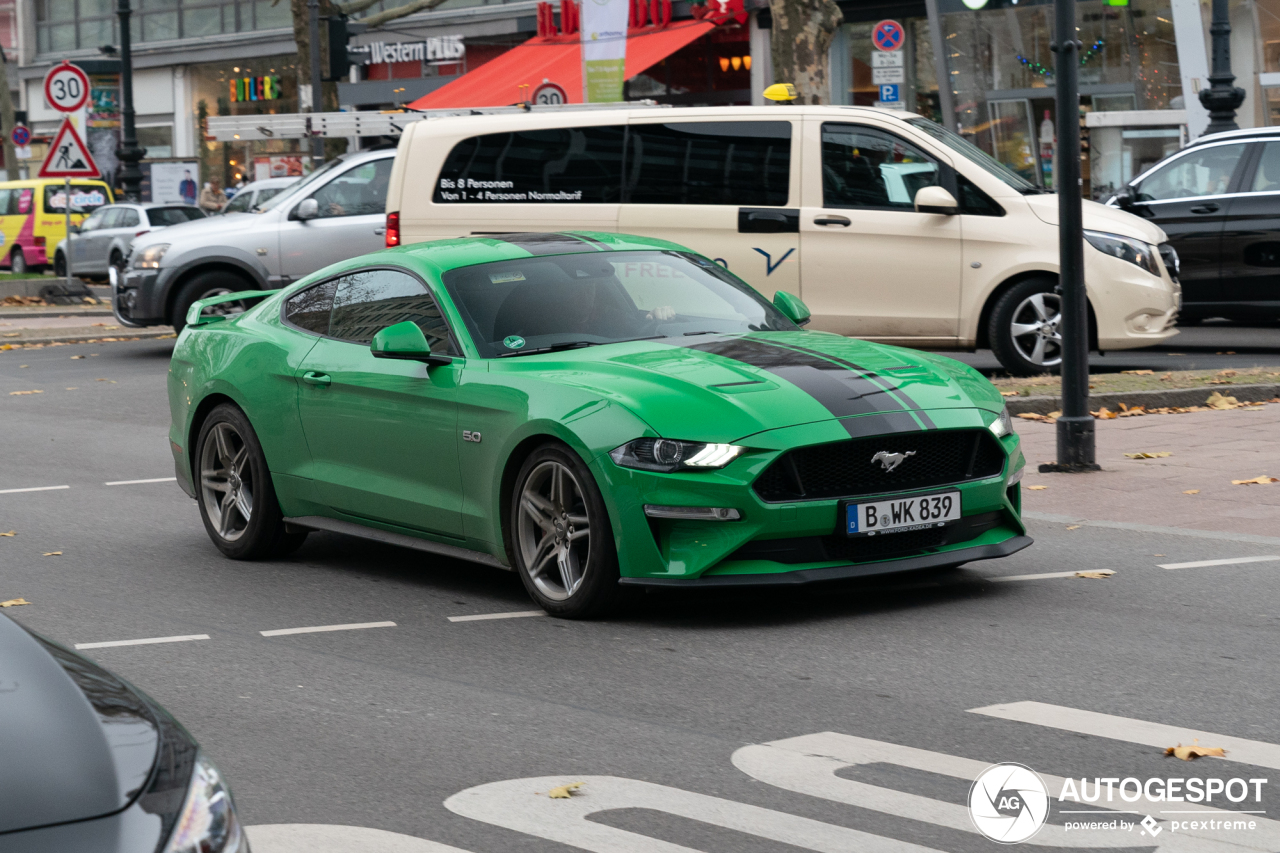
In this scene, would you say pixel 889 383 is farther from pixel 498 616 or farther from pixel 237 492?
pixel 237 492

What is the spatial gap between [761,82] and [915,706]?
93.5 feet

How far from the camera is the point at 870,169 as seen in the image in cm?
1380

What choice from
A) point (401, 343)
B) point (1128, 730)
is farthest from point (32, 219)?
point (1128, 730)

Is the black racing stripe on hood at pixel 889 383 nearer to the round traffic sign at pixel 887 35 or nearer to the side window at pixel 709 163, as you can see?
the side window at pixel 709 163

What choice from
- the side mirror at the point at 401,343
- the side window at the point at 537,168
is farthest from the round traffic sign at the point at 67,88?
the side mirror at the point at 401,343

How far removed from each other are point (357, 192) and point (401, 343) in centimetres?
1162

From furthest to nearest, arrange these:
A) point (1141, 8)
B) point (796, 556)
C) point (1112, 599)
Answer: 1. point (1141, 8)
2. point (1112, 599)
3. point (796, 556)

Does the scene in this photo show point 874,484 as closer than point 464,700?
No

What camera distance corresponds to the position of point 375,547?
860 cm

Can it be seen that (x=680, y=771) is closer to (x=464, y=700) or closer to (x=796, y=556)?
(x=464, y=700)

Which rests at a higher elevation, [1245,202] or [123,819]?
[1245,202]

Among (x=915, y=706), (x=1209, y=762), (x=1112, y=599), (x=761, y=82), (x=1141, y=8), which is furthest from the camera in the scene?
(x=761, y=82)

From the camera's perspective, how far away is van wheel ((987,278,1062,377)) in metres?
13.5

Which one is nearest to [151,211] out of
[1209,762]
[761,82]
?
[761,82]
